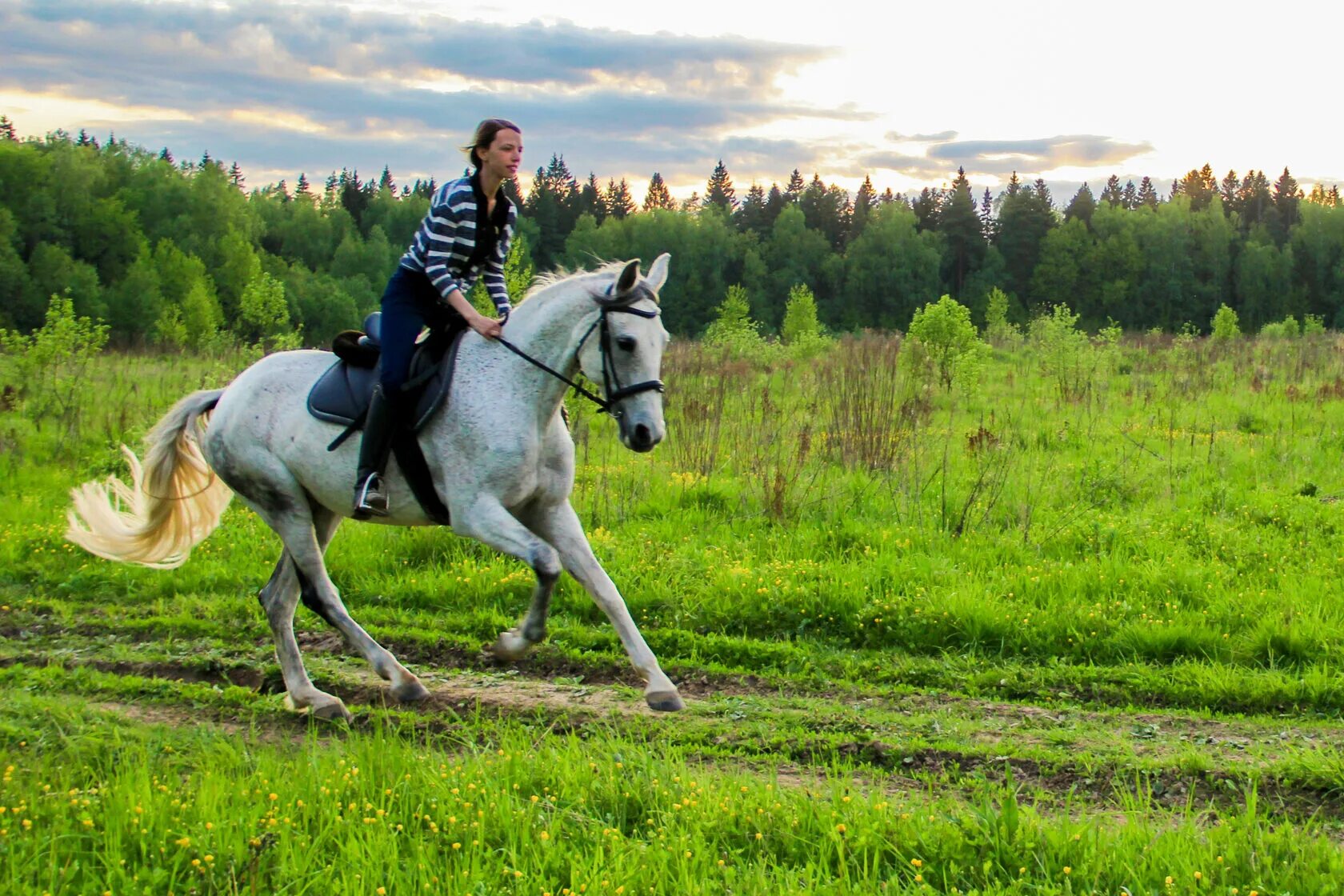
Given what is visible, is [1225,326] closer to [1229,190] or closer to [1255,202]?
[1255,202]

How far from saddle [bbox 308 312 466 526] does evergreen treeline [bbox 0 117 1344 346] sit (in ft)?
213

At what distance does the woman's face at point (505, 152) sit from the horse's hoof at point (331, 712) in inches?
128

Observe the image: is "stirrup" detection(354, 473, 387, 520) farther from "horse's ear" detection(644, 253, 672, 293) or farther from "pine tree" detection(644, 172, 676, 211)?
"pine tree" detection(644, 172, 676, 211)

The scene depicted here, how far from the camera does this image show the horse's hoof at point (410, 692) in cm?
617

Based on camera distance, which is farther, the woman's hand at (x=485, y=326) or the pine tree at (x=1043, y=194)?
the pine tree at (x=1043, y=194)

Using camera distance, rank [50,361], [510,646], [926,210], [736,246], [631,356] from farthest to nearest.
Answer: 1. [926,210]
2. [736,246]
3. [50,361]
4. [510,646]
5. [631,356]

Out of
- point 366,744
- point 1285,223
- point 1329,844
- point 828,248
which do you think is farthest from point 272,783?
point 1285,223

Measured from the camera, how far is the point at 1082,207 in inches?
3873

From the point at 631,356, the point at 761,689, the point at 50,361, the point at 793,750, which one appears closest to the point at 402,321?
the point at 631,356

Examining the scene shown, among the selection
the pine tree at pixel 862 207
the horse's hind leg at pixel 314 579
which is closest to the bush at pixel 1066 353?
the horse's hind leg at pixel 314 579

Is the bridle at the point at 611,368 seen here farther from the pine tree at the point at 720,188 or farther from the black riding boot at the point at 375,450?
the pine tree at the point at 720,188

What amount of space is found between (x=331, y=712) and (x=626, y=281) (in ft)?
10.0

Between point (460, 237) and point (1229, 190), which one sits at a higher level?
point (1229, 190)

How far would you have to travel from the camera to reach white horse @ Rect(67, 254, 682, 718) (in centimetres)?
555
